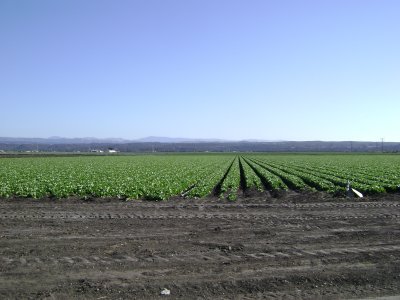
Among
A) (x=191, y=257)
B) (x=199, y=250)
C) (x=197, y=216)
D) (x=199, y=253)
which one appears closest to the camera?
(x=191, y=257)

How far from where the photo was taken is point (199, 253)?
8516 millimetres

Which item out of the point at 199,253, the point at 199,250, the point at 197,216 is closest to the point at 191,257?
the point at 199,253

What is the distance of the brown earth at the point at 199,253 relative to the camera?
6516 millimetres

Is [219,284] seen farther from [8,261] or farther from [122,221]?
[122,221]

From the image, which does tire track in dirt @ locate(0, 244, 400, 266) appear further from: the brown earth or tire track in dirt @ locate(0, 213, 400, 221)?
tire track in dirt @ locate(0, 213, 400, 221)

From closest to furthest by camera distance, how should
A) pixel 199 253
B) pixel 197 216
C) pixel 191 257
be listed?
pixel 191 257 < pixel 199 253 < pixel 197 216

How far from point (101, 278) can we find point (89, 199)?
1150 cm

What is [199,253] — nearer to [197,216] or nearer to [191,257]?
[191,257]

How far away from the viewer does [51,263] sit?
7.75 meters

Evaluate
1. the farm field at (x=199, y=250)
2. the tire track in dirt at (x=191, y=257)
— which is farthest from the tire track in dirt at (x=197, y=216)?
the tire track in dirt at (x=191, y=257)

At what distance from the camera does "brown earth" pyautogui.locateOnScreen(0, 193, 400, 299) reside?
6.52 metres

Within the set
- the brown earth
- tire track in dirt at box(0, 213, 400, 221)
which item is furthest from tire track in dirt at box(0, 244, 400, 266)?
tire track in dirt at box(0, 213, 400, 221)

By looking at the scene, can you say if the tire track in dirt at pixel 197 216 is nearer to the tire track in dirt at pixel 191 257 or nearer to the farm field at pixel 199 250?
the farm field at pixel 199 250

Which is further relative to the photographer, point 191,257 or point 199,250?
point 199,250
